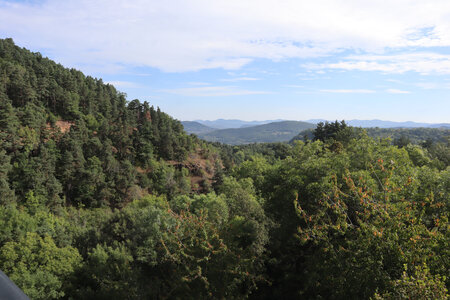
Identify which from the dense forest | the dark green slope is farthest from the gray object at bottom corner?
the dark green slope

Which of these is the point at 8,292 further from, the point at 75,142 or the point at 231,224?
the point at 75,142

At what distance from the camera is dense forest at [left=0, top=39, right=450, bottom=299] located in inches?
308

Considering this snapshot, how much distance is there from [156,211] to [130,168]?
1285 inches

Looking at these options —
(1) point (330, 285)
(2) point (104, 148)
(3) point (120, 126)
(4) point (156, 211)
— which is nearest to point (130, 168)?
(2) point (104, 148)

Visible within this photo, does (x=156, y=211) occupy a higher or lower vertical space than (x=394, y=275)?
lower

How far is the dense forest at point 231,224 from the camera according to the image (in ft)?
25.7

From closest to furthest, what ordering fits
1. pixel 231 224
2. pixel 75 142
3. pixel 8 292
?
pixel 8 292 < pixel 231 224 < pixel 75 142

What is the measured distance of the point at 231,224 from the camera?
1484 centimetres

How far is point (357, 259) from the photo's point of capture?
8.38 m

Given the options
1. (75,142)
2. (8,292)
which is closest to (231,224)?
(8,292)

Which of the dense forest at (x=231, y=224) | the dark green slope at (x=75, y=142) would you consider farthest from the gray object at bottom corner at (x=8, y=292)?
the dark green slope at (x=75, y=142)

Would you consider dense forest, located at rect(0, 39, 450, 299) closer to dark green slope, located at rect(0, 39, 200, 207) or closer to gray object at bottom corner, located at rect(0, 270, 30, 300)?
dark green slope, located at rect(0, 39, 200, 207)

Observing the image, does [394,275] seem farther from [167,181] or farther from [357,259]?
[167,181]

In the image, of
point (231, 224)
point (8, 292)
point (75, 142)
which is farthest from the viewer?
point (75, 142)
